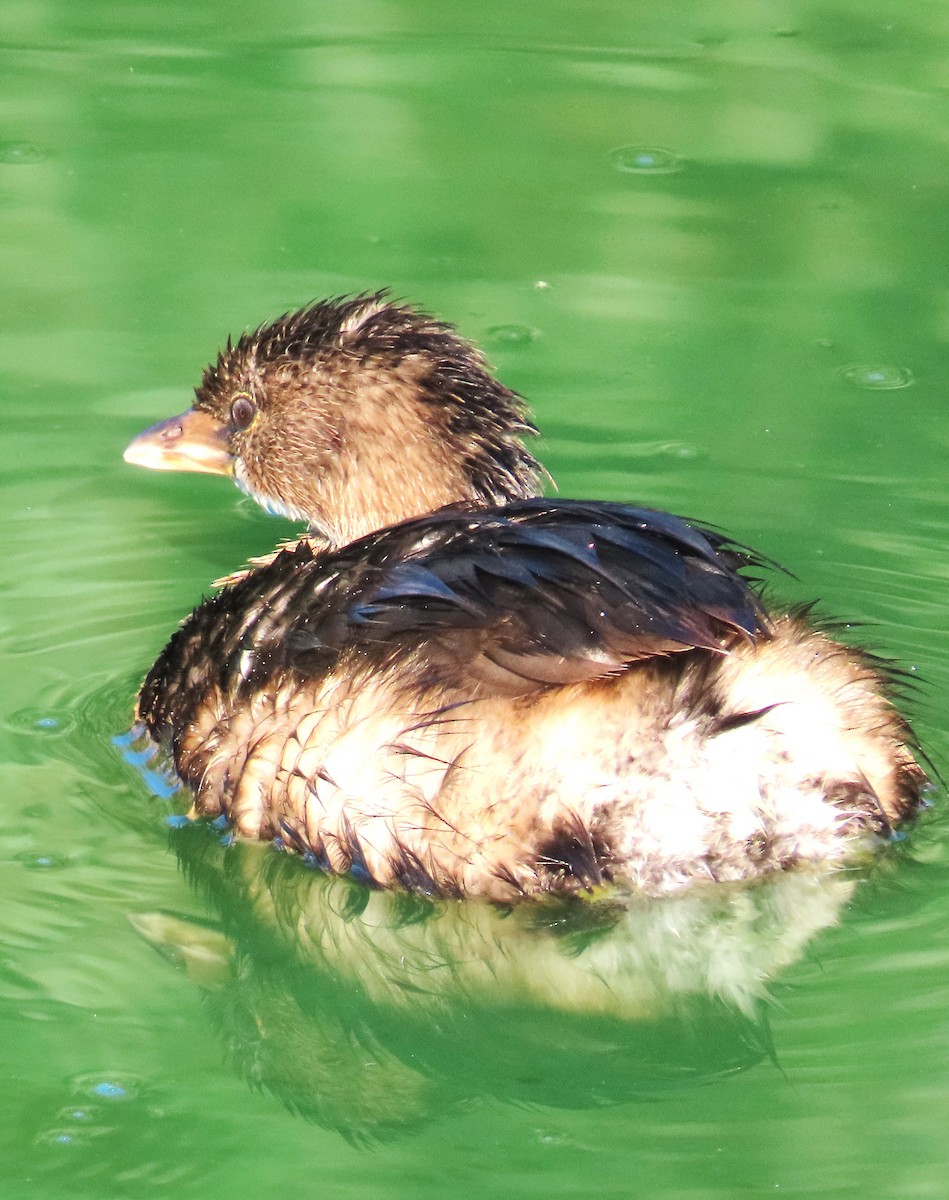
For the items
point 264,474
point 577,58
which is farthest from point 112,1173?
point 577,58

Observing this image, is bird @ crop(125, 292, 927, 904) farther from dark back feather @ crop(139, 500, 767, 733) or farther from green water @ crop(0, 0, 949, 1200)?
green water @ crop(0, 0, 949, 1200)

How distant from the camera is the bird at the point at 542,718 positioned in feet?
12.7

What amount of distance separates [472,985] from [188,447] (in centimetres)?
186

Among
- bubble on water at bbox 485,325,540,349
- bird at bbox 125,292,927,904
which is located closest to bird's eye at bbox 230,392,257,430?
bird at bbox 125,292,927,904

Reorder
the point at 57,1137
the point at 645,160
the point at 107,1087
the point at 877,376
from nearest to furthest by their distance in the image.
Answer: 1. the point at 57,1137
2. the point at 107,1087
3. the point at 877,376
4. the point at 645,160

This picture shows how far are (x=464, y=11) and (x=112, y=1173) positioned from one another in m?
6.17

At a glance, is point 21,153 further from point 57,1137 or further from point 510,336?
point 57,1137

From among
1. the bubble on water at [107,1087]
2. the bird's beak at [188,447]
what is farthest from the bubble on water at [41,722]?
the bubble on water at [107,1087]

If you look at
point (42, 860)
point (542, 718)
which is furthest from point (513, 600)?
point (42, 860)

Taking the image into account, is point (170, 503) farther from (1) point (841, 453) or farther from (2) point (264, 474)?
(1) point (841, 453)

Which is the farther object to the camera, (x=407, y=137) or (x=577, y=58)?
(x=577, y=58)

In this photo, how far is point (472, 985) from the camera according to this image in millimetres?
3869

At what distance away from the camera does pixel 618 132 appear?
7.73 meters

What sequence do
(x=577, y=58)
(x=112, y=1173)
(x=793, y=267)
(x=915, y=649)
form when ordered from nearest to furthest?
(x=112, y=1173) < (x=915, y=649) < (x=793, y=267) < (x=577, y=58)
